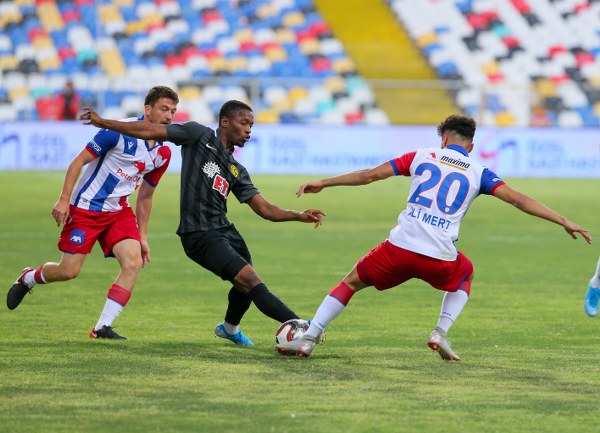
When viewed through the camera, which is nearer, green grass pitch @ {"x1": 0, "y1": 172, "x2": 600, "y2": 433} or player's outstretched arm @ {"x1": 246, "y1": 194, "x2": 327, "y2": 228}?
green grass pitch @ {"x1": 0, "y1": 172, "x2": 600, "y2": 433}

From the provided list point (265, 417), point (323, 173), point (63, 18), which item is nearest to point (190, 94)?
Result: point (323, 173)

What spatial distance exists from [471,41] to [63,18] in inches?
514

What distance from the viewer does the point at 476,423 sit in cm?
560

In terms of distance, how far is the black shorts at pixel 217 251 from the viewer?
784cm

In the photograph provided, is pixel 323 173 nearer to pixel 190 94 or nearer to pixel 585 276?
pixel 190 94

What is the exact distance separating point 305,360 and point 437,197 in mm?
1346

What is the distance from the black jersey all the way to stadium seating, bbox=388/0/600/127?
27985mm

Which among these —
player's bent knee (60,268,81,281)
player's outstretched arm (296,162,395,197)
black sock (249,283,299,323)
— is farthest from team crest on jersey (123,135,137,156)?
player's outstretched arm (296,162,395,197)

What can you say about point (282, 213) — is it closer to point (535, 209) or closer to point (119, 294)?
point (119, 294)

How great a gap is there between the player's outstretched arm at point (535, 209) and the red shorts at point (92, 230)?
2879 mm

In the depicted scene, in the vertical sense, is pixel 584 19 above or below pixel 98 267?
above

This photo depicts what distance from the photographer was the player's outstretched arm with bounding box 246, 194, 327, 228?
25.6 ft

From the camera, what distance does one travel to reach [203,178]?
7949 mm

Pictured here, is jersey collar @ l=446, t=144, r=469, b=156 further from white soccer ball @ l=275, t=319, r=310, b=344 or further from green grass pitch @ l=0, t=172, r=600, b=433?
white soccer ball @ l=275, t=319, r=310, b=344
